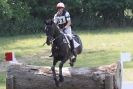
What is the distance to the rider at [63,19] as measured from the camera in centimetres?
1189

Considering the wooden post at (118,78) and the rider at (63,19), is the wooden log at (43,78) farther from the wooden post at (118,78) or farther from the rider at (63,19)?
the rider at (63,19)

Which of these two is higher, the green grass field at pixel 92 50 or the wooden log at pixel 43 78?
the wooden log at pixel 43 78

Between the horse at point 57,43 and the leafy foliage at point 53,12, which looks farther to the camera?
the leafy foliage at point 53,12

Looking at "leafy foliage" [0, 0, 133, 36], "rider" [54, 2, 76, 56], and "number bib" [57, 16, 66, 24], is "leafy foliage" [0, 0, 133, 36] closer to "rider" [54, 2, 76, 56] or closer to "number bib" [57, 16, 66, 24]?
"rider" [54, 2, 76, 56]

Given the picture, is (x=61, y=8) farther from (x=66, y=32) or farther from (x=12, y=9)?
(x=12, y=9)

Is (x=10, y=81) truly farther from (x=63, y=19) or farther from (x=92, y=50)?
(x=92, y=50)

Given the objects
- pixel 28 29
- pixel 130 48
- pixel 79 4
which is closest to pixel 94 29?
pixel 79 4

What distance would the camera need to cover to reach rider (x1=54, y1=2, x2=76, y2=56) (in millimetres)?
11891

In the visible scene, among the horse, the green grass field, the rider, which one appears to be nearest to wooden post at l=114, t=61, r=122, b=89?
the horse

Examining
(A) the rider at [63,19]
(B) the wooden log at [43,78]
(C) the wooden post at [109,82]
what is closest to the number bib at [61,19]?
(A) the rider at [63,19]

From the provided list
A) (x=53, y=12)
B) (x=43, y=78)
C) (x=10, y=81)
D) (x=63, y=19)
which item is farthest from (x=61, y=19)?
(x=53, y=12)

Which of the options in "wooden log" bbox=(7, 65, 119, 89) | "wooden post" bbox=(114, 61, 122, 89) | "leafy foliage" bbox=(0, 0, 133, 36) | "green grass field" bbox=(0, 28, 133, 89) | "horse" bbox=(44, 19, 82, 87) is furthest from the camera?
"leafy foliage" bbox=(0, 0, 133, 36)

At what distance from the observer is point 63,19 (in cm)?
1200

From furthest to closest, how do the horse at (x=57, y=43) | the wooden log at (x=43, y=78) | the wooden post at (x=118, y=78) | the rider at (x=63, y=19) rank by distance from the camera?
the rider at (x=63, y=19)
the wooden log at (x=43, y=78)
the wooden post at (x=118, y=78)
the horse at (x=57, y=43)
